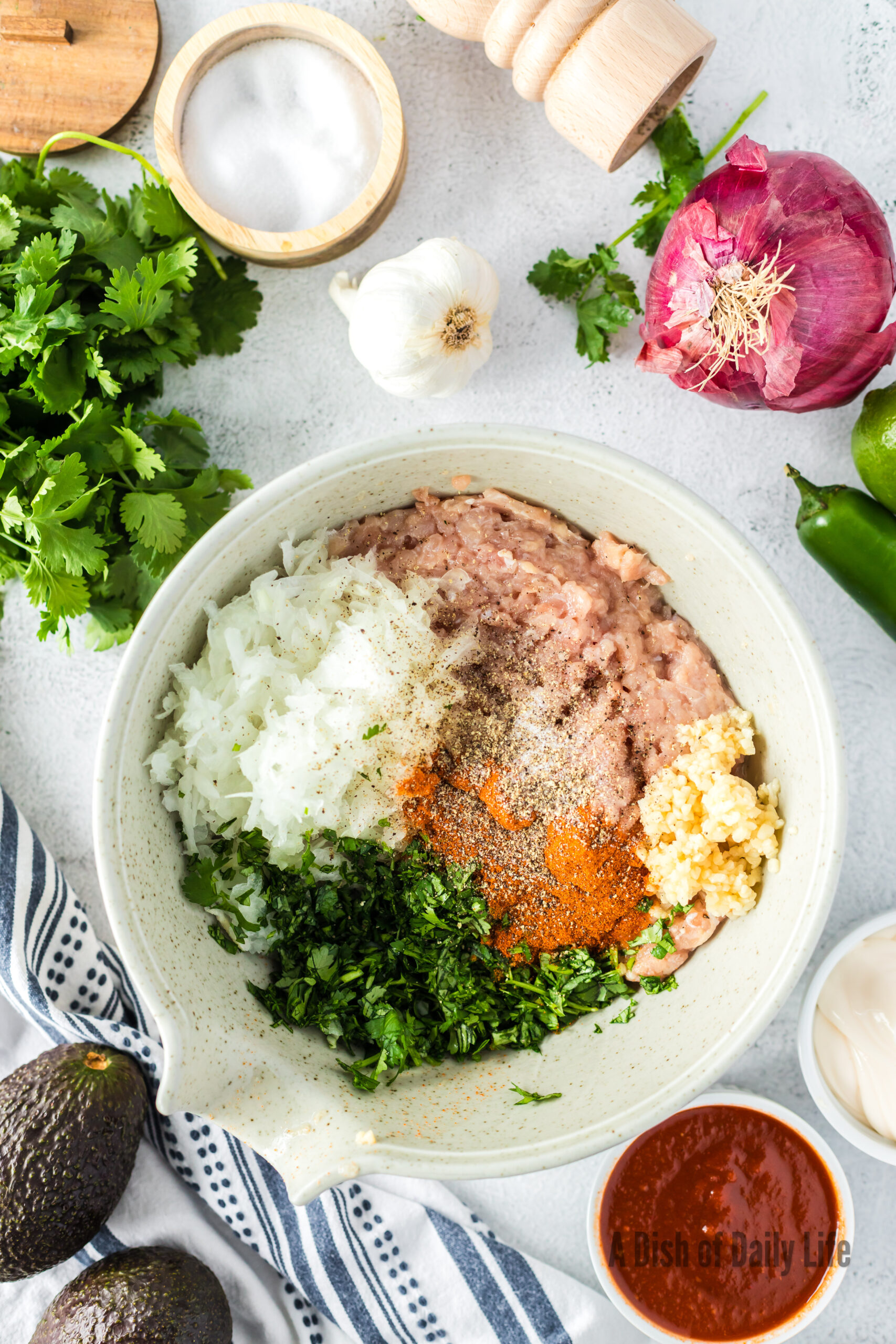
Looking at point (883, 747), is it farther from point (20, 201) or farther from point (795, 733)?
point (20, 201)

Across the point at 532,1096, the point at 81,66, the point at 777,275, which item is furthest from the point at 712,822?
the point at 81,66

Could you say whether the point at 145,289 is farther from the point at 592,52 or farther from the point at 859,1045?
the point at 859,1045

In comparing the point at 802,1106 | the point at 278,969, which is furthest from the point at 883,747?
the point at 278,969

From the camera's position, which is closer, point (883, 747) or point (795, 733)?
point (795, 733)

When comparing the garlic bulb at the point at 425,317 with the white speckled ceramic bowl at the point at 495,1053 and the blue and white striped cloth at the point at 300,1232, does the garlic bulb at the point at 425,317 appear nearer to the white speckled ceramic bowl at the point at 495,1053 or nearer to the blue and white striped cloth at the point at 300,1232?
the white speckled ceramic bowl at the point at 495,1053

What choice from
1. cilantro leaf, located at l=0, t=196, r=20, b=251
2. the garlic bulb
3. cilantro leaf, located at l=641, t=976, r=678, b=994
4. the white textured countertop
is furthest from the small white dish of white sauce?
cilantro leaf, located at l=0, t=196, r=20, b=251

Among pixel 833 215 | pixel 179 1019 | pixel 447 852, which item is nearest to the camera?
pixel 179 1019
